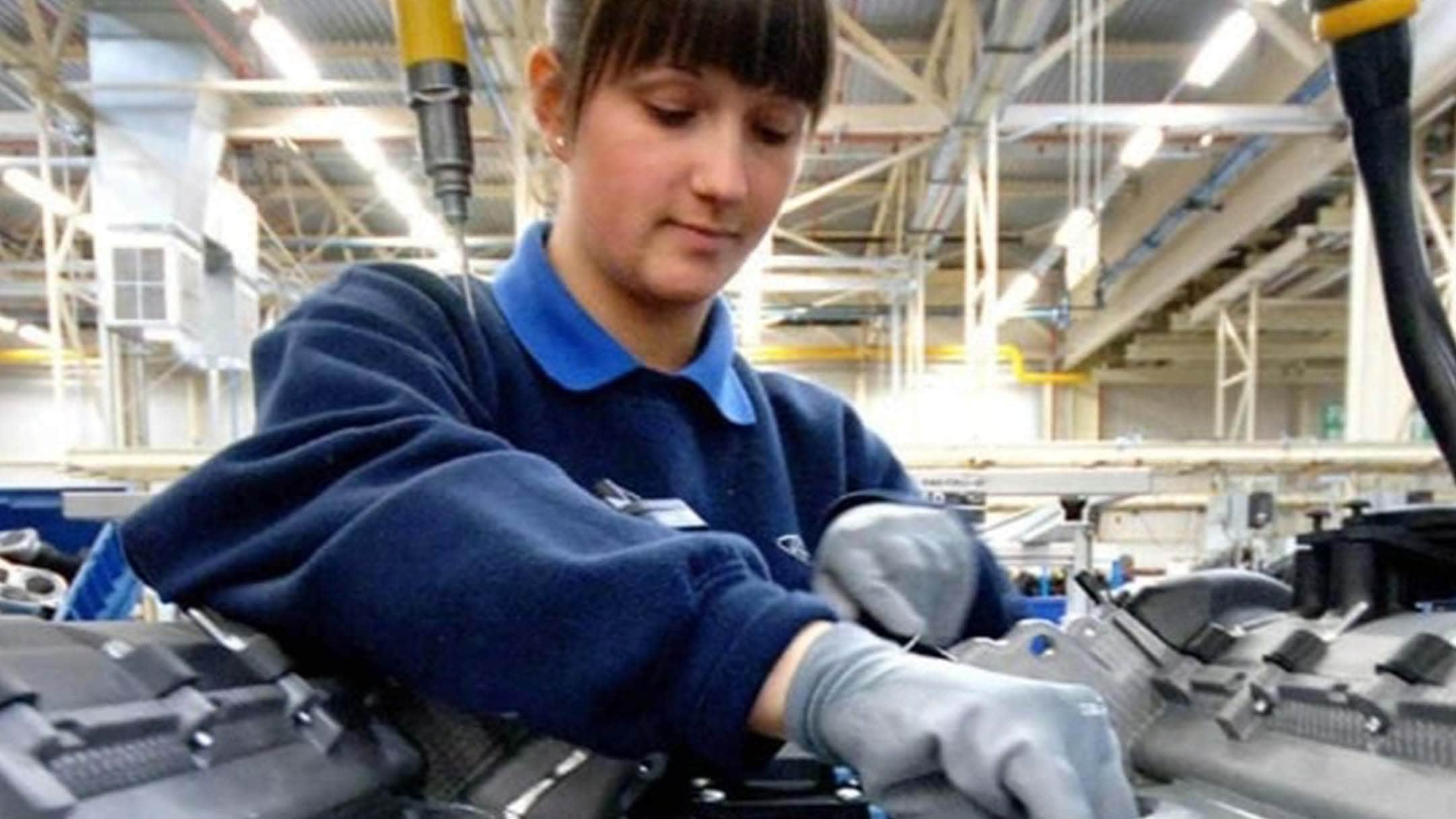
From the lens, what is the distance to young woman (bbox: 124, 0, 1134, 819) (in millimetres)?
450

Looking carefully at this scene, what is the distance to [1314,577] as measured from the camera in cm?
109

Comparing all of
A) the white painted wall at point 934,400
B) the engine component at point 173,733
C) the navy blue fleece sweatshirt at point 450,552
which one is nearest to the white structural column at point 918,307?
the white painted wall at point 934,400

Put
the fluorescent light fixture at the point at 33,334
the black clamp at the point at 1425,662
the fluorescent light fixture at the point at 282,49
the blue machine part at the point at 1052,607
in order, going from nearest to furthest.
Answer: the black clamp at the point at 1425,662, the blue machine part at the point at 1052,607, the fluorescent light fixture at the point at 282,49, the fluorescent light fixture at the point at 33,334

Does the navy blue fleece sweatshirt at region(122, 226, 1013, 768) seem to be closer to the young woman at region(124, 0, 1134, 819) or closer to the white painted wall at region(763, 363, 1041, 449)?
the young woman at region(124, 0, 1134, 819)

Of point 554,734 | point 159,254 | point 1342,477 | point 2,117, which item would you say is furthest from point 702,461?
point 2,117

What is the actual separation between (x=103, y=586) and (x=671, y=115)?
1.16 meters

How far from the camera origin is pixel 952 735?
0.42 metres

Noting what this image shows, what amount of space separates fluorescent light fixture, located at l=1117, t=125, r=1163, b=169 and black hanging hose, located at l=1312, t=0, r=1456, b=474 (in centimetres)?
389

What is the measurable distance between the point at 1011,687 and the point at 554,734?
0.65 feet

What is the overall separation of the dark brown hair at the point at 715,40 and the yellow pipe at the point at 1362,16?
0.32m

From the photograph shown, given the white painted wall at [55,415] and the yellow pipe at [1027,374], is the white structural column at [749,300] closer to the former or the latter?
the yellow pipe at [1027,374]

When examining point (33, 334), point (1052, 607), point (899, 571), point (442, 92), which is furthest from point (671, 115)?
point (33, 334)

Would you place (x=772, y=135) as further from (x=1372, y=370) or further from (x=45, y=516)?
(x=1372, y=370)

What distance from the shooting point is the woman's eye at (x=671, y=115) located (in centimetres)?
67
